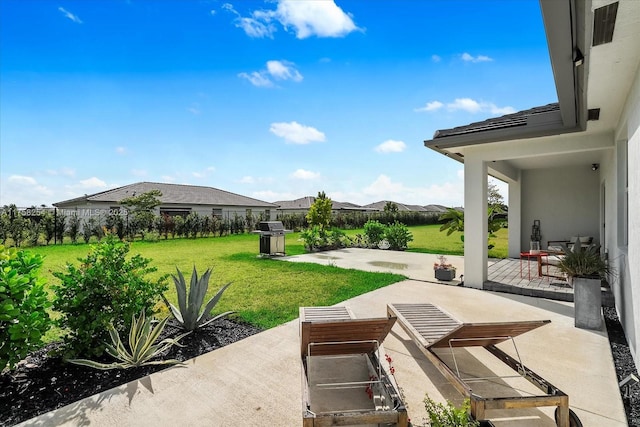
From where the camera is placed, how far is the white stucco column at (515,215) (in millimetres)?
12477

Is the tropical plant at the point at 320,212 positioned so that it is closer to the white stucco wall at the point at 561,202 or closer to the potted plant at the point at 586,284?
the white stucco wall at the point at 561,202

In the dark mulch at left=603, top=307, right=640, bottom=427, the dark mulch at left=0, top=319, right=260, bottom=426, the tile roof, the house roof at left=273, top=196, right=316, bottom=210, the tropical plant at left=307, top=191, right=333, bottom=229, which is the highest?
the house roof at left=273, top=196, right=316, bottom=210

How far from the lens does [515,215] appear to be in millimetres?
12516

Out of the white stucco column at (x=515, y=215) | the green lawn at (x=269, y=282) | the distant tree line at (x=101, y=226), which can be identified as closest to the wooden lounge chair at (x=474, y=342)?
the green lawn at (x=269, y=282)

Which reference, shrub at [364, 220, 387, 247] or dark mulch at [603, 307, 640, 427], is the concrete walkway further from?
shrub at [364, 220, 387, 247]

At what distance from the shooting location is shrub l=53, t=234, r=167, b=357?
366 centimetres

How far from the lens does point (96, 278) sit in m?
3.79

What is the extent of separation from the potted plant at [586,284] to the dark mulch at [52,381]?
18.2 feet

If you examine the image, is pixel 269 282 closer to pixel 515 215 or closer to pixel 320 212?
pixel 515 215

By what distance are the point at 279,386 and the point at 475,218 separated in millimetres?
6488

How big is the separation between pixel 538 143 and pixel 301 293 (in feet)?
20.7

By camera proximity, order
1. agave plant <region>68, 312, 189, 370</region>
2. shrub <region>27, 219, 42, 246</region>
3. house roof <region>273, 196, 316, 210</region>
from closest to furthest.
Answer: agave plant <region>68, 312, 189, 370</region> < shrub <region>27, 219, 42, 246</region> < house roof <region>273, 196, 316, 210</region>

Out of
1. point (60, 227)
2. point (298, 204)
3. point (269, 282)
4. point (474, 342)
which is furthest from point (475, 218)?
point (298, 204)

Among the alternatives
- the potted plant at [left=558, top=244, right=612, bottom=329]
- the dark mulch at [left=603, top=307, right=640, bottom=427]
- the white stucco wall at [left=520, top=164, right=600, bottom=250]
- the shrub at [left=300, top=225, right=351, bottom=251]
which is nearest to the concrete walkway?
the dark mulch at [left=603, top=307, right=640, bottom=427]
